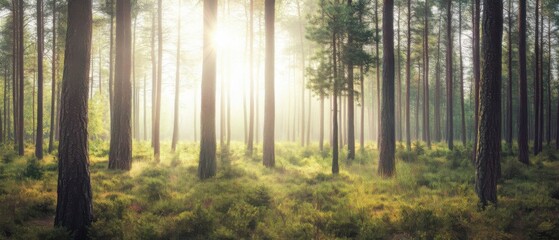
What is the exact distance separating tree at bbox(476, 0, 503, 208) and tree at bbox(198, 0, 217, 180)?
8494mm

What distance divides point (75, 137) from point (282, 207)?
4999mm

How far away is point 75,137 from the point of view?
6.09 metres

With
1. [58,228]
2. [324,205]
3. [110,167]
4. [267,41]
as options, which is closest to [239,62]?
[267,41]

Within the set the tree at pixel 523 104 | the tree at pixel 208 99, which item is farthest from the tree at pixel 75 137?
the tree at pixel 523 104

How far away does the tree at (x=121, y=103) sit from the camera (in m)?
12.8

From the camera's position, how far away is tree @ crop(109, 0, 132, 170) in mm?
12844

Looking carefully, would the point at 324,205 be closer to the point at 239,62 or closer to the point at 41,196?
the point at 41,196

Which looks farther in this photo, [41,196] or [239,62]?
[239,62]

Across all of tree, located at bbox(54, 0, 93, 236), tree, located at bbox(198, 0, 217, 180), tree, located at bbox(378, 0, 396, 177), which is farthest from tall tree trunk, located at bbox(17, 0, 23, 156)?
tree, located at bbox(378, 0, 396, 177)

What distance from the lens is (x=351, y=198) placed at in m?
9.30

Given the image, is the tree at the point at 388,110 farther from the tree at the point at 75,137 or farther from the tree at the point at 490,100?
the tree at the point at 75,137

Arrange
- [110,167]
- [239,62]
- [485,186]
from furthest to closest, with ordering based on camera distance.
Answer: [239,62] < [110,167] < [485,186]

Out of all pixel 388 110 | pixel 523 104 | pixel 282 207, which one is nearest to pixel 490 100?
pixel 388 110

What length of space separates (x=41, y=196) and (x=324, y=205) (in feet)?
25.1
